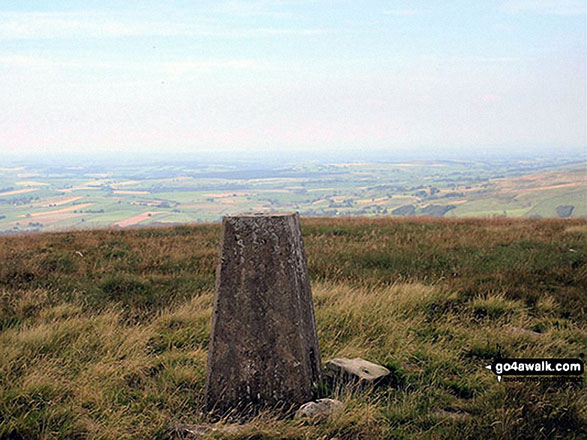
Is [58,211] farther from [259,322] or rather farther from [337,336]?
[259,322]

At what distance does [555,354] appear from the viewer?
5395 millimetres

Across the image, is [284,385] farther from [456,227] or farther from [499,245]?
[456,227]

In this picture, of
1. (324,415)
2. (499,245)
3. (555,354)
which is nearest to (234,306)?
(324,415)

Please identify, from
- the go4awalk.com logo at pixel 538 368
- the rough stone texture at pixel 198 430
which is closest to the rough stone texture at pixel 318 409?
the rough stone texture at pixel 198 430

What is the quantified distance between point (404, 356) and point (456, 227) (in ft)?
41.4

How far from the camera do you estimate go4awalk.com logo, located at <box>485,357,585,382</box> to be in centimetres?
462

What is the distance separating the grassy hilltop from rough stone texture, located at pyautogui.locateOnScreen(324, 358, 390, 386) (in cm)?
15

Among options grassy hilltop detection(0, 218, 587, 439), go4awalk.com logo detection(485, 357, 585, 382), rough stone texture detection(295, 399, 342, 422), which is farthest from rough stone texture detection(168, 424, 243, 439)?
go4awalk.com logo detection(485, 357, 585, 382)

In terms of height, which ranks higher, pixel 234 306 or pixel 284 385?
pixel 234 306

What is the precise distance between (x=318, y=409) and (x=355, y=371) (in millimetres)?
716

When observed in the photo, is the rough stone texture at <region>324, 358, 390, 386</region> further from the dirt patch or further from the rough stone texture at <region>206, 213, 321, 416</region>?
the dirt patch

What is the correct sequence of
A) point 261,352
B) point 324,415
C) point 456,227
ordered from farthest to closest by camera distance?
point 456,227, point 261,352, point 324,415

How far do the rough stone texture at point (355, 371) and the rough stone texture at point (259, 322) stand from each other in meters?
0.47

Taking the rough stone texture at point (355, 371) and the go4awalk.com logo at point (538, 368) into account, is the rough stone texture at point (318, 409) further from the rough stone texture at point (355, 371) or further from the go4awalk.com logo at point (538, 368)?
the go4awalk.com logo at point (538, 368)
